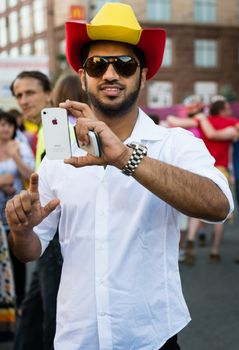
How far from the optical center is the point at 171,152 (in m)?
1.89

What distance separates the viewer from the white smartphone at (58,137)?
165cm

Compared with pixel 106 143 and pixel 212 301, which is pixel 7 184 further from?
pixel 106 143

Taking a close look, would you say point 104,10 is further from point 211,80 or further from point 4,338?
point 211,80

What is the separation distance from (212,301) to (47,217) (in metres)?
3.09

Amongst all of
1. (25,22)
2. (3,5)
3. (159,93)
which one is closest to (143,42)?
(159,93)

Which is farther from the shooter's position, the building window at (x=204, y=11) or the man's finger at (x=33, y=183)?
the building window at (x=204, y=11)

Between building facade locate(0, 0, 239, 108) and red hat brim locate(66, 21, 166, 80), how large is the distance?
113 feet

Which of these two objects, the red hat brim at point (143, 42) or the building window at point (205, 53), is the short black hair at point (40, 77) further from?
the building window at point (205, 53)

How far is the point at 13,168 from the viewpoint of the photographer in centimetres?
459

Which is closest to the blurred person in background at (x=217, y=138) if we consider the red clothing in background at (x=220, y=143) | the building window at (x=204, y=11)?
the red clothing in background at (x=220, y=143)

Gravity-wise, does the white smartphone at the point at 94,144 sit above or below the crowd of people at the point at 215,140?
above

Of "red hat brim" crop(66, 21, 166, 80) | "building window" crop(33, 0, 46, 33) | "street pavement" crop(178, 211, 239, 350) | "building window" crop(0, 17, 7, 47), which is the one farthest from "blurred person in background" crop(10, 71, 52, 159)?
"building window" crop(0, 17, 7, 47)

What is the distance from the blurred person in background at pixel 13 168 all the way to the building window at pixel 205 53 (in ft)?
116

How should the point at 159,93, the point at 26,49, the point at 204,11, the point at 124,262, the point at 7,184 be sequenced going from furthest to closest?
the point at 26,49 → the point at 204,11 → the point at 159,93 → the point at 7,184 → the point at 124,262
